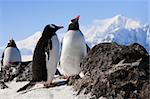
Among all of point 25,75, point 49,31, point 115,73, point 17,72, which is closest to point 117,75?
point 115,73

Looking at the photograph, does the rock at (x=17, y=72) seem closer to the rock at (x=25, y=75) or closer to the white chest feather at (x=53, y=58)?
the rock at (x=25, y=75)

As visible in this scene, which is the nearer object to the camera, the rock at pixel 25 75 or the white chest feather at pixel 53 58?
the white chest feather at pixel 53 58

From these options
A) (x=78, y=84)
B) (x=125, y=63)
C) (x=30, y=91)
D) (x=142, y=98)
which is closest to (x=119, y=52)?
(x=125, y=63)

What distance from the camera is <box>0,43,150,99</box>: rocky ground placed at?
714cm

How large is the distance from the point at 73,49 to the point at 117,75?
2.50m

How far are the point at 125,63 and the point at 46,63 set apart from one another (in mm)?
2551

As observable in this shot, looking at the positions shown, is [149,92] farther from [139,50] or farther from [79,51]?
[79,51]

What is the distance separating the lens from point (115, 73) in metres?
7.41

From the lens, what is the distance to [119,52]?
8.16 meters

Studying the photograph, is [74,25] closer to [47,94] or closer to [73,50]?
[73,50]

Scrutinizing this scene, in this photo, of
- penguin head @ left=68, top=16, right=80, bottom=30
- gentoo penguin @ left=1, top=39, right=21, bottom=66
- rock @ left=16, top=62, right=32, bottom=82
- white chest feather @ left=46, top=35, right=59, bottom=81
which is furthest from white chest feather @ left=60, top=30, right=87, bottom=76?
gentoo penguin @ left=1, top=39, right=21, bottom=66

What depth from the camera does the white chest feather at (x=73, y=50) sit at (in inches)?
381

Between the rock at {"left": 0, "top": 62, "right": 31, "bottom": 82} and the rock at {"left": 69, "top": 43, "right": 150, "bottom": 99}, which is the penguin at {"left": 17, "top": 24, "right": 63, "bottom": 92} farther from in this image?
the rock at {"left": 0, "top": 62, "right": 31, "bottom": 82}

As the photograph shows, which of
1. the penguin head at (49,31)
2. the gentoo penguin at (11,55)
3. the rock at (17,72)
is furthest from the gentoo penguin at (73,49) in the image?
the gentoo penguin at (11,55)
